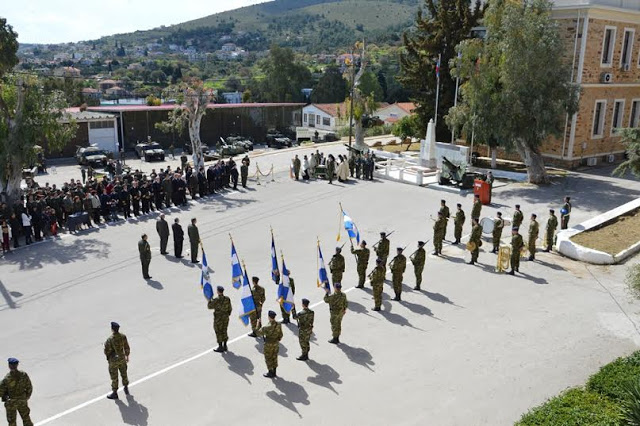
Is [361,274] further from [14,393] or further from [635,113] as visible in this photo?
[635,113]

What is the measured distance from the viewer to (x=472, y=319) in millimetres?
13047

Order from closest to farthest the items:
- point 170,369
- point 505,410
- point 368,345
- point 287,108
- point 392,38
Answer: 1. point 505,410
2. point 170,369
3. point 368,345
4. point 287,108
5. point 392,38

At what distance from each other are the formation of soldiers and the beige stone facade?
17719 millimetres

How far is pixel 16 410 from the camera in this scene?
355 inches

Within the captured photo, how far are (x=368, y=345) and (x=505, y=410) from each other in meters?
3.01

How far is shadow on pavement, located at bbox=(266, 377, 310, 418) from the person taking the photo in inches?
Answer: 384

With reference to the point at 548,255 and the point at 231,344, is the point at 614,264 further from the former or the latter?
the point at 231,344

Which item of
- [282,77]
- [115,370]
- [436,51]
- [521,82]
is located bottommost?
[115,370]

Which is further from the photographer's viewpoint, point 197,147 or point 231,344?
point 197,147

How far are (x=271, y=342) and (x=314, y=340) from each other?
1.85m

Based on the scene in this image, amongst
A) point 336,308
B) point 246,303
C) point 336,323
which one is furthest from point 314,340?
point 246,303

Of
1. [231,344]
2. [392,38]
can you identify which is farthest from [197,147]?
[392,38]

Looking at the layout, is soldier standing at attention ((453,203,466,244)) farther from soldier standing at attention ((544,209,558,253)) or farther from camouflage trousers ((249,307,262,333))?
camouflage trousers ((249,307,262,333))

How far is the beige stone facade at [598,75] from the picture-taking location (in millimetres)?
28922
